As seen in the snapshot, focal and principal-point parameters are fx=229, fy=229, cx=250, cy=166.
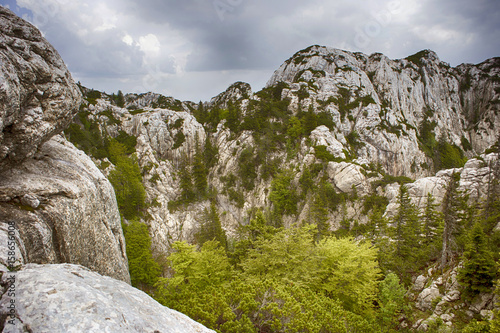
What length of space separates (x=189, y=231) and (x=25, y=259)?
41.4 m

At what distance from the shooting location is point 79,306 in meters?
4.69

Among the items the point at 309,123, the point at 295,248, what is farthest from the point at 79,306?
the point at 309,123

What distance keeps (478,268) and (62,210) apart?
946 inches

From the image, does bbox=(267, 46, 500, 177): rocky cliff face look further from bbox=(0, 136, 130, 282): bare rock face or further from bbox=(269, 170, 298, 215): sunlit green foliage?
bbox=(0, 136, 130, 282): bare rock face

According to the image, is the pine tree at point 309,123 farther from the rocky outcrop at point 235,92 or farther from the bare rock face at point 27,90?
the bare rock face at point 27,90

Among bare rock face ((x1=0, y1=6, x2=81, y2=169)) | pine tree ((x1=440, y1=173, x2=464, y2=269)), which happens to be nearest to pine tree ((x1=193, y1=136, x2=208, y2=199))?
bare rock face ((x1=0, y1=6, x2=81, y2=169))

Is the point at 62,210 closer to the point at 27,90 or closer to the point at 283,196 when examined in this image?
the point at 27,90

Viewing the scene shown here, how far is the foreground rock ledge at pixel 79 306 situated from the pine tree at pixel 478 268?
1838 centimetres

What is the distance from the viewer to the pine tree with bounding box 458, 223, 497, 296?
14.6 meters

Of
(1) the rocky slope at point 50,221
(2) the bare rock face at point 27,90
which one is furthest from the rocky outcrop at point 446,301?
(2) the bare rock face at point 27,90

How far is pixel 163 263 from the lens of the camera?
32.6 m

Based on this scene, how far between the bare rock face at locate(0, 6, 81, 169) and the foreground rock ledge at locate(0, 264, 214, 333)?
4.97 meters

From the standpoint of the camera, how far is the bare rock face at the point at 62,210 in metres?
7.57

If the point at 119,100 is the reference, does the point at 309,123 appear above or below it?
below
